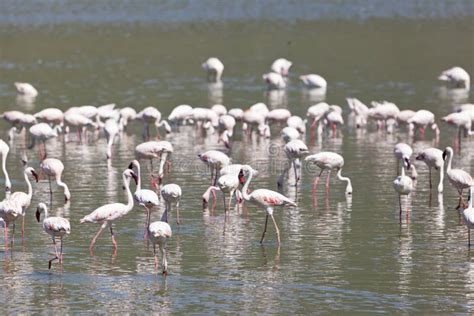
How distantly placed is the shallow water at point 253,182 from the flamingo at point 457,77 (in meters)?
0.54

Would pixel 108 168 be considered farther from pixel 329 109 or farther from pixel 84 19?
pixel 84 19

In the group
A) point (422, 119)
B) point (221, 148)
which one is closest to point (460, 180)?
point (422, 119)

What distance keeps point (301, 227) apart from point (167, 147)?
4512 mm

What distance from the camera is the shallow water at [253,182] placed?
14.2 metres

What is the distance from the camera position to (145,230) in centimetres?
1747

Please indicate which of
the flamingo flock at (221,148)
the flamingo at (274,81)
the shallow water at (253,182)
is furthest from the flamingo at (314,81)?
the flamingo at (274,81)

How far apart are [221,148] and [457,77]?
11.0 metres

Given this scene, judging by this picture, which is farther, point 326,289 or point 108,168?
point 108,168

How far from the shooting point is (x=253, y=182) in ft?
69.8

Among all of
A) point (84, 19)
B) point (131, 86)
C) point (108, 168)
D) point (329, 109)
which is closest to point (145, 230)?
point (108, 168)

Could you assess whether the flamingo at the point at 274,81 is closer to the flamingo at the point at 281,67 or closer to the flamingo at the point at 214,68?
the flamingo at the point at 281,67

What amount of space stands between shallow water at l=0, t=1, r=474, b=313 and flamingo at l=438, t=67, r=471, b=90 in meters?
0.54

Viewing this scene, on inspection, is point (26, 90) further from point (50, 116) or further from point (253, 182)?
point (253, 182)

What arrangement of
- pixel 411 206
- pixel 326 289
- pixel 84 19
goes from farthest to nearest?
pixel 84 19, pixel 411 206, pixel 326 289
